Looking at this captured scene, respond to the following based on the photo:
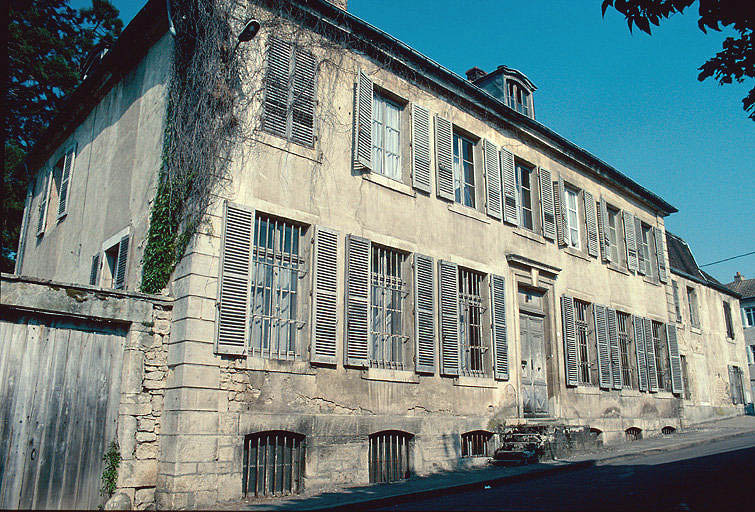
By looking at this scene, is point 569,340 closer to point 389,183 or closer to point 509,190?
point 509,190

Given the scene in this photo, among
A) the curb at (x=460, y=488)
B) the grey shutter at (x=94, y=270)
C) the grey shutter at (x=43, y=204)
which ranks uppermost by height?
the grey shutter at (x=43, y=204)

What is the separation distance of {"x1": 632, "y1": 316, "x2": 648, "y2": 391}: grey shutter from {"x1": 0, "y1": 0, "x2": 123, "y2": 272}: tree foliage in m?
17.6

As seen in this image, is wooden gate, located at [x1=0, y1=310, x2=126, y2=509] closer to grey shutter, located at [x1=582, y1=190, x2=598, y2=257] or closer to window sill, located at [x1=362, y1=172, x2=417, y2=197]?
window sill, located at [x1=362, y1=172, x2=417, y2=197]

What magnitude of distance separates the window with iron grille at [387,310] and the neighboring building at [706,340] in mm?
14022

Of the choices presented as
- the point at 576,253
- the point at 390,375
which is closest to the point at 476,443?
the point at 390,375

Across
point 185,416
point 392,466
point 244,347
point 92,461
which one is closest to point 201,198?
point 244,347

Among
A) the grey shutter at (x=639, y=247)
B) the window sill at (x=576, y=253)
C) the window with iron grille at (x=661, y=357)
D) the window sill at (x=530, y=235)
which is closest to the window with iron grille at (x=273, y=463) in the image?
the window sill at (x=530, y=235)

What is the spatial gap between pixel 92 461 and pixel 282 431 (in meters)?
2.35

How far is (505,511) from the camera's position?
259 inches

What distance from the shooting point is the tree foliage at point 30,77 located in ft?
63.0

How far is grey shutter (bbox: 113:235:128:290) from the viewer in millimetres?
9609

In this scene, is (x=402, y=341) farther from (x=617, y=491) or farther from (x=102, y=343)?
(x=102, y=343)

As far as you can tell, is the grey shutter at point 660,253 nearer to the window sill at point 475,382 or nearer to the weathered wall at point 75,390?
the window sill at point 475,382

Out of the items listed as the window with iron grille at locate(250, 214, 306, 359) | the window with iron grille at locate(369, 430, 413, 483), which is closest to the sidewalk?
the window with iron grille at locate(369, 430, 413, 483)
